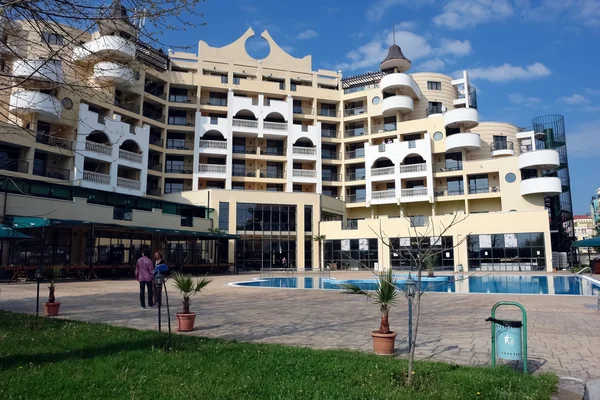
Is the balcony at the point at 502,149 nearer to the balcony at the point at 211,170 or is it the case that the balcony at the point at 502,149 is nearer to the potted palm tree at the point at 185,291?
Answer: the balcony at the point at 211,170

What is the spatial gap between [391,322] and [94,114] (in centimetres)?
3096

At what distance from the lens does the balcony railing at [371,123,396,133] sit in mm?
47531

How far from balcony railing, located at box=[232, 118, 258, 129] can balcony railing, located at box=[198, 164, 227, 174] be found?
184 inches

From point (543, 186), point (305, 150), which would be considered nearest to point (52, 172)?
point (305, 150)

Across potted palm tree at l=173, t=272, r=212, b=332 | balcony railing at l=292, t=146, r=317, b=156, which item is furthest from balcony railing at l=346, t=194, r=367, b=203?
potted palm tree at l=173, t=272, r=212, b=332

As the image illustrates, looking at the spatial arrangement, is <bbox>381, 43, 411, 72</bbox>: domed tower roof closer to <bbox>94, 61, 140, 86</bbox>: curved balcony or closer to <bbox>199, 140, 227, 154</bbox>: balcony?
<bbox>199, 140, 227, 154</bbox>: balcony

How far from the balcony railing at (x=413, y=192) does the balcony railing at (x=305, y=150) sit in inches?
402

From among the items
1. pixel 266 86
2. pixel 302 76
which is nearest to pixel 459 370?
pixel 266 86

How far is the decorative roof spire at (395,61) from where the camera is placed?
4931cm

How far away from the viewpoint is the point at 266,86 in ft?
155

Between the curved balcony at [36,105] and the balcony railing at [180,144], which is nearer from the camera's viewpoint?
the curved balcony at [36,105]

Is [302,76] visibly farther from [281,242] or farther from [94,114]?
[94,114]

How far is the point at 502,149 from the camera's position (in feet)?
153

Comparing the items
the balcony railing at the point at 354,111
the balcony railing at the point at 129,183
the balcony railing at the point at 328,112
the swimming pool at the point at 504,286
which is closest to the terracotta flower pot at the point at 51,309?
the swimming pool at the point at 504,286
